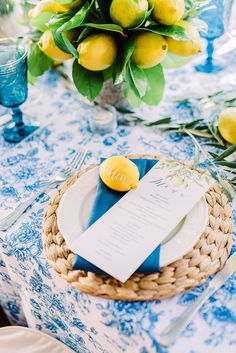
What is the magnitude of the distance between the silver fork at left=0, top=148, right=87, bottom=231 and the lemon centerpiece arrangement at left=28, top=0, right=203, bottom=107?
12 centimetres

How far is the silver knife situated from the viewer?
608mm

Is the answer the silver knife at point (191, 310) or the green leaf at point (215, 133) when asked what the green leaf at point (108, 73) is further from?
the silver knife at point (191, 310)

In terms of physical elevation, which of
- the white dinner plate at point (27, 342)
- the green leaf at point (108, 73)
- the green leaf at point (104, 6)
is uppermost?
the green leaf at point (104, 6)

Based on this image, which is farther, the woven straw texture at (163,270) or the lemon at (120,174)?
the lemon at (120,174)

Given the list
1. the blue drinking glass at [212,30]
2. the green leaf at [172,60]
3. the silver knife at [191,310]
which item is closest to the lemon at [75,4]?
the green leaf at [172,60]

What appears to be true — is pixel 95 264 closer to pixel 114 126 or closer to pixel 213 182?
pixel 213 182

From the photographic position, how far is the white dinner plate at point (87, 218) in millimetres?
680

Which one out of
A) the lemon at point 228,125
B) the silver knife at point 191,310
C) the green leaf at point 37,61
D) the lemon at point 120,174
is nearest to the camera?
the silver knife at point 191,310

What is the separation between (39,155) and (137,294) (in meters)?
A: 0.43

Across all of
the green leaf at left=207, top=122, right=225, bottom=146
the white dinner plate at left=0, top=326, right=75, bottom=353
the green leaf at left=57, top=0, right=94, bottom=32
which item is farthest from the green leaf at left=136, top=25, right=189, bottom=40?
the white dinner plate at left=0, top=326, right=75, bottom=353

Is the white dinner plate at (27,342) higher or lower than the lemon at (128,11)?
lower

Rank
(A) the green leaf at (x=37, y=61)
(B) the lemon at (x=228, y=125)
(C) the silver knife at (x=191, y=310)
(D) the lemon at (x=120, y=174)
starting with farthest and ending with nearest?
(A) the green leaf at (x=37, y=61)
(B) the lemon at (x=228, y=125)
(D) the lemon at (x=120, y=174)
(C) the silver knife at (x=191, y=310)

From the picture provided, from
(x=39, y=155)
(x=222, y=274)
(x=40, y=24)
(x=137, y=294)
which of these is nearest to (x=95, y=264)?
(x=137, y=294)

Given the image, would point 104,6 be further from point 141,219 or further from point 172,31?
point 141,219
